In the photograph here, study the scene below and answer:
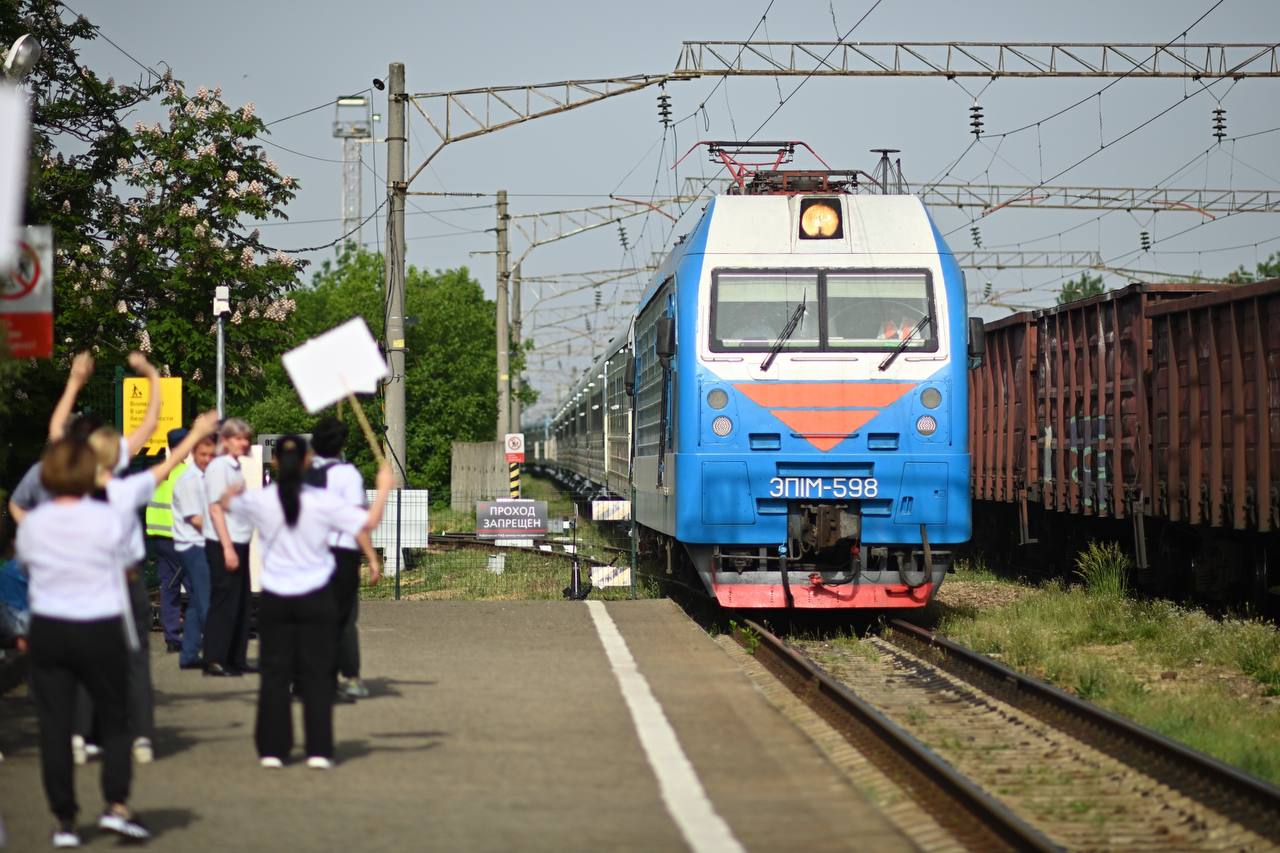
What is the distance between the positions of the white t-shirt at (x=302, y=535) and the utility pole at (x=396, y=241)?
1366 cm

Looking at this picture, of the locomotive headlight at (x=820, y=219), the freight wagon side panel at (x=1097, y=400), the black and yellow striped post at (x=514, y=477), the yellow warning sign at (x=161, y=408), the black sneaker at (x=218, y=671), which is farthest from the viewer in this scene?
the black and yellow striped post at (x=514, y=477)

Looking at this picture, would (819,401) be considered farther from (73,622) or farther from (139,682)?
(73,622)

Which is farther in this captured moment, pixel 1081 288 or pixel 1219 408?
pixel 1081 288

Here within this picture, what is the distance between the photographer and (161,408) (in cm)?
1594

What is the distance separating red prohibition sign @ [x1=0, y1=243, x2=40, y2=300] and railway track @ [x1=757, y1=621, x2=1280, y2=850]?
4.89 m

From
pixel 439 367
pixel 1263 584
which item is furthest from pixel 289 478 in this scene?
pixel 439 367

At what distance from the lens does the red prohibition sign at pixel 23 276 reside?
8.13 m

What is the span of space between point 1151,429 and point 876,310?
4.68 metres

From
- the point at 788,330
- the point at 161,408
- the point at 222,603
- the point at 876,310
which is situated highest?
the point at 876,310

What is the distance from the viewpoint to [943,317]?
47.2ft

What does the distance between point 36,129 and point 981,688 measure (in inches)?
533

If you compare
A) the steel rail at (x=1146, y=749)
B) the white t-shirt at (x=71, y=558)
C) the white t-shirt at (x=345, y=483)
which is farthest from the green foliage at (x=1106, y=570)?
the white t-shirt at (x=71, y=558)

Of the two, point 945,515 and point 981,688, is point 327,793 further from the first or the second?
point 945,515

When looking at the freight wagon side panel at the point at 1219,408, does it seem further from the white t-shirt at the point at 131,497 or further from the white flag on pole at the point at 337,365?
the white t-shirt at the point at 131,497
